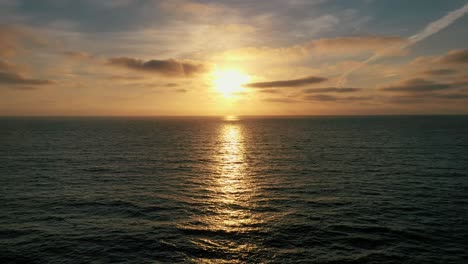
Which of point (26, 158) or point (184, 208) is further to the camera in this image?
point (26, 158)

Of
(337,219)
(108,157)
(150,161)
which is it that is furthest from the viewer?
(108,157)

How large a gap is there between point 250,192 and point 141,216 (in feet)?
62.2

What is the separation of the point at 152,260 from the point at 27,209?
81.0 ft

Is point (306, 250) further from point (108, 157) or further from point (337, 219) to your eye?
point (108, 157)

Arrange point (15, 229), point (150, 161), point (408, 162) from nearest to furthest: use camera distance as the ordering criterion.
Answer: point (15, 229)
point (408, 162)
point (150, 161)

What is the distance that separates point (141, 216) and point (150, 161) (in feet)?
138

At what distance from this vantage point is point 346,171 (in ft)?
211

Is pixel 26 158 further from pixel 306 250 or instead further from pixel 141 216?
pixel 306 250

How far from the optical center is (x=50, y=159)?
7956 centimetres

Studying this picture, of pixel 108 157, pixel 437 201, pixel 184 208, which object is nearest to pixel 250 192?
pixel 184 208

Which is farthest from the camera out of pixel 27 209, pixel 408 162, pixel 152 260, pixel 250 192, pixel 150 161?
pixel 150 161

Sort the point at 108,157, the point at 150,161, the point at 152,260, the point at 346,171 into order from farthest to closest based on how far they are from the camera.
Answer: the point at 108,157 → the point at 150,161 → the point at 346,171 → the point at 152,260

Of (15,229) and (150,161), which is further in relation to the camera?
(150,161)

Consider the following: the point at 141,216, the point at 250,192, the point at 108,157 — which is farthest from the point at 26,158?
the point at 250,192
